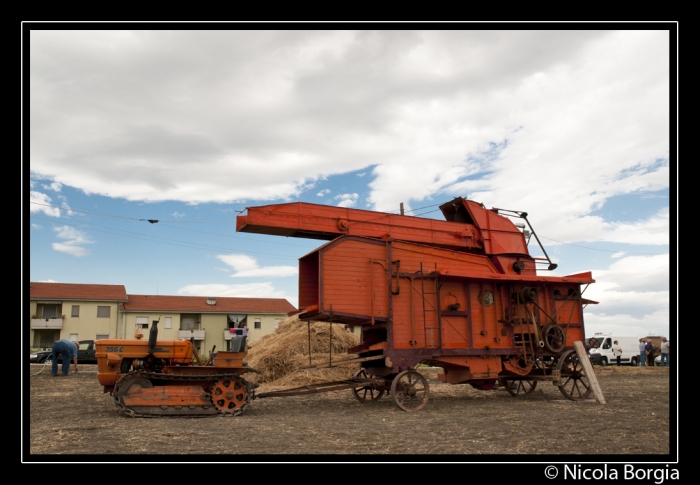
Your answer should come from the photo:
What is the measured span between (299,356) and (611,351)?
2498 centimetres

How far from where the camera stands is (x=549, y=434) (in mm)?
8727

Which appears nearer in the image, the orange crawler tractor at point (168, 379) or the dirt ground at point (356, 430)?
the dirt ground at point (356, 430)

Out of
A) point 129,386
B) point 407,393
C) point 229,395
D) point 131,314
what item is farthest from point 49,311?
point 407,393

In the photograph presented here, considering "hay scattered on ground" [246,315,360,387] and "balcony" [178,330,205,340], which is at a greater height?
"hay scattered on ground" [246,315,360,387]

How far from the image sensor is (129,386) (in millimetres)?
Result: 10969

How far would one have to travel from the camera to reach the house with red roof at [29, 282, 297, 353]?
5216 centimetres

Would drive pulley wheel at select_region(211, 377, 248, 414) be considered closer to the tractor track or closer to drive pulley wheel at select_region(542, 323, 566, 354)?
the tractor track

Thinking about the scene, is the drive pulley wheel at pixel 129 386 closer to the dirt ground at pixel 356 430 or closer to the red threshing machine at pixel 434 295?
the dirt ground at pixel 356 430

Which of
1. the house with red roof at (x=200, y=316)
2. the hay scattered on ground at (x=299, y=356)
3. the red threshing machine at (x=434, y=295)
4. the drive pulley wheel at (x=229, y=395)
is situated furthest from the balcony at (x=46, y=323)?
the drive pulley wheel at (x=229, y=395)

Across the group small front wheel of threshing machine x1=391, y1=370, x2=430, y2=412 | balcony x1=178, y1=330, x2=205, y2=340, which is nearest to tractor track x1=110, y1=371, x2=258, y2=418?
small front wheel of threshing machine x1=391, y1=370, x2=430, y2=412

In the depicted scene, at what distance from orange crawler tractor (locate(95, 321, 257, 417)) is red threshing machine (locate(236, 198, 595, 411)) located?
1.17 meters

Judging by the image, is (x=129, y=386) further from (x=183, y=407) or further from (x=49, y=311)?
(x=49, y=311)

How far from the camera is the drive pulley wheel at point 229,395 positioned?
11.3m

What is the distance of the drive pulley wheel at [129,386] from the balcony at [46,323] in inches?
1835
